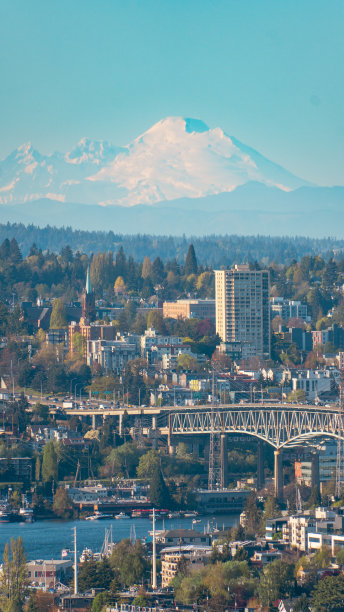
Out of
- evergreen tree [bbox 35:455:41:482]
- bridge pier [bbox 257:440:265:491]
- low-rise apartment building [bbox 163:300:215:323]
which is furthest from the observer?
low-rise apartment building [bbox 163:300:215:323]

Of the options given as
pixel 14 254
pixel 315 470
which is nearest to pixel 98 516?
pixel 315 470

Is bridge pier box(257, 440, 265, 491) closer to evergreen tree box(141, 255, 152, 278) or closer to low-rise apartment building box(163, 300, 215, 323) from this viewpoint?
low-rise apartment building box(163, 300, 215, 323)

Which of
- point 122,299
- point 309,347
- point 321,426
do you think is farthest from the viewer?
point 122,299

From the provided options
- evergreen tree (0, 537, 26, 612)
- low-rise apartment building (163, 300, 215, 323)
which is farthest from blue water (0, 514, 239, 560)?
low-rise apartment building (163, 300, 215, 323)

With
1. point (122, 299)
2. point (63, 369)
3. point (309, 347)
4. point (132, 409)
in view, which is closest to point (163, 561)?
point (132, 409)

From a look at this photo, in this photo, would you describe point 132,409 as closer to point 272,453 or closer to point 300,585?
point 272,453
